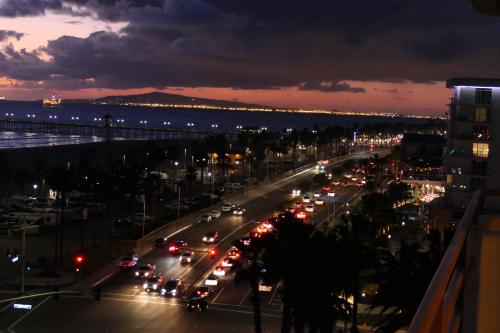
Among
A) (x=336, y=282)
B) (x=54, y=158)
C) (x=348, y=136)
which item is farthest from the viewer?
(x=348, y=136)

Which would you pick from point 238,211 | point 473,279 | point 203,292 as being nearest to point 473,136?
point 203,292

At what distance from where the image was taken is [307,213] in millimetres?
54562

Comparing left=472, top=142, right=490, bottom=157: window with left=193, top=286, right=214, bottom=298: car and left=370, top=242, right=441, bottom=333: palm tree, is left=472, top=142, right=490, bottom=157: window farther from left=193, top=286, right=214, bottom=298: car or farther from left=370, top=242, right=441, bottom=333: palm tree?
left=370, top=242, right=441, bottom=333: palm tree

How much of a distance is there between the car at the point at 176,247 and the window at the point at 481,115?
66.1ft

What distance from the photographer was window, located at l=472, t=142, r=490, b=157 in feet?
129

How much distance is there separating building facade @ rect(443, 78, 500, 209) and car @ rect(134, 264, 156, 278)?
64.4 ft

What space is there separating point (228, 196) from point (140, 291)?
35.6 metres

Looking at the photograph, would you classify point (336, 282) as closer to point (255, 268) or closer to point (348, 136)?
point (255, 268)

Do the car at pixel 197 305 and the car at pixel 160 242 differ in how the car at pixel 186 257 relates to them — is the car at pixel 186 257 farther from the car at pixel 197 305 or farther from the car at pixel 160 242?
the car at pixel 197 305

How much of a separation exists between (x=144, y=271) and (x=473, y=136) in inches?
862

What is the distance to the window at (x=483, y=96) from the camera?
39000 mm

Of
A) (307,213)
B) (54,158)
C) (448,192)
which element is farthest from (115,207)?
(54,158)

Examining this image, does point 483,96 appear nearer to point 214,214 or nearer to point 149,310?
point 214,214

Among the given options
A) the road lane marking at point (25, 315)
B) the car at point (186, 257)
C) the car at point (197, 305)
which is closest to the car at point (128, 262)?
the car at point (186, 257)
